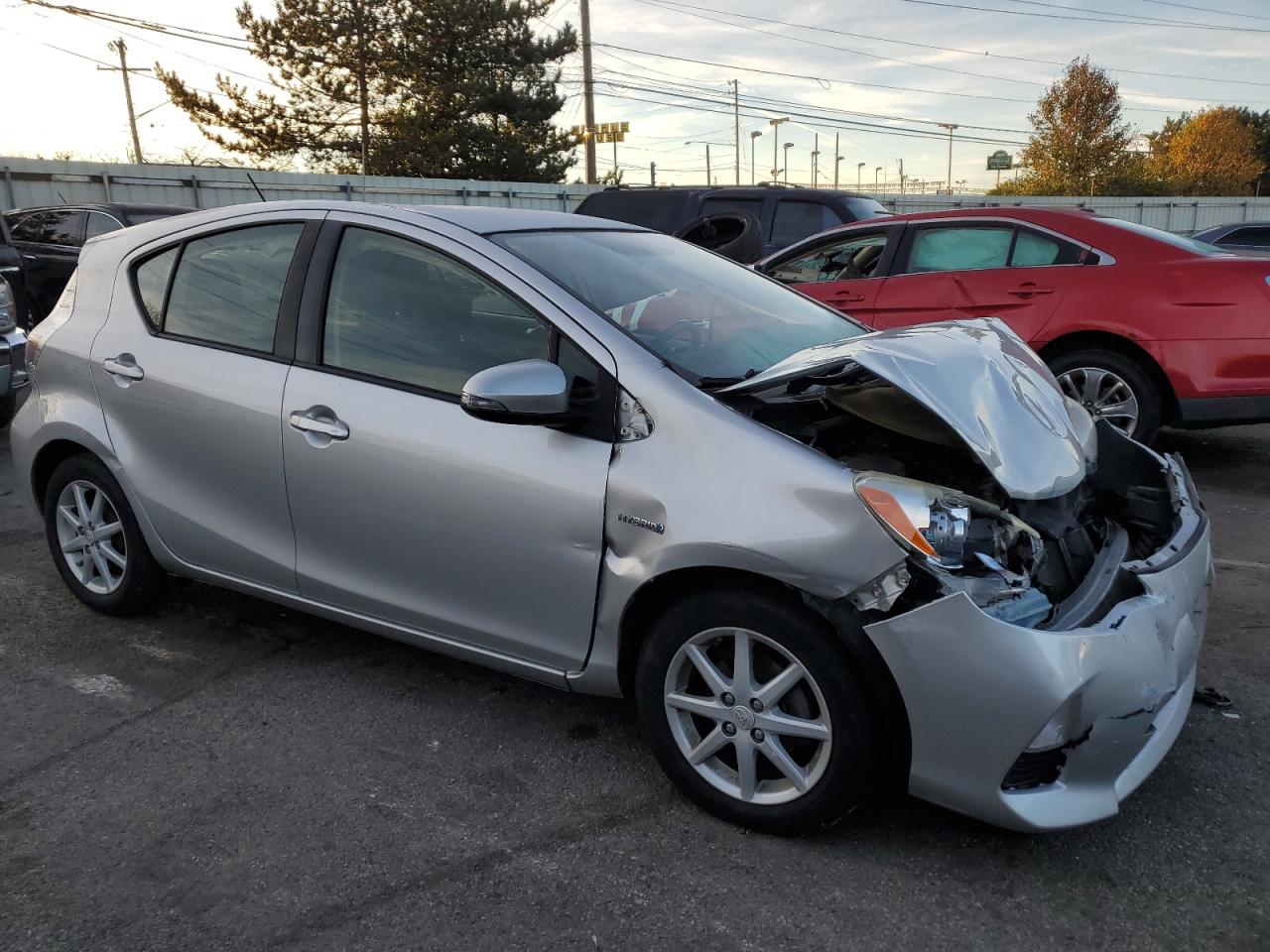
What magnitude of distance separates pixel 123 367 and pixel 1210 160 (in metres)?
69.4

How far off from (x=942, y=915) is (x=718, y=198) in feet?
28.8

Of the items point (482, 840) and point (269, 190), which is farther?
point (269, 190)

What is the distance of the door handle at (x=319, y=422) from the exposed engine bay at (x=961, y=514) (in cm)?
120

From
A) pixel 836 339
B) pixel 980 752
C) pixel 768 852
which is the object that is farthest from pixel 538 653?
pixel 836 339

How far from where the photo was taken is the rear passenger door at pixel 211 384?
3.24m

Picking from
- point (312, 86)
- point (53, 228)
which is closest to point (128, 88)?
point (312, 86)

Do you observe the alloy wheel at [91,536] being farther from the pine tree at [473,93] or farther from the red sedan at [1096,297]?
the pine tree at [473,93]

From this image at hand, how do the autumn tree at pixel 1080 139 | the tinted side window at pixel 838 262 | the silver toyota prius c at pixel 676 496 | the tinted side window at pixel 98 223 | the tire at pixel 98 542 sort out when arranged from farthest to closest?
the autumn tree at pixel 1080 139, the tinted side window at pixel 98 223, the tinted side window at pixel 838 262, the tire at pixel 98 542, the silver toyota prius c at pixel 676 496

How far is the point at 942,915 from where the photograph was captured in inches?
89.5

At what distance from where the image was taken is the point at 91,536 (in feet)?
12.9

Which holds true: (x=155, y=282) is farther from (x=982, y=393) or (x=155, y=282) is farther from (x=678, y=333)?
(x=982, y=393)

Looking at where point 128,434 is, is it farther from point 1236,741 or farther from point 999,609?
point 1236,741

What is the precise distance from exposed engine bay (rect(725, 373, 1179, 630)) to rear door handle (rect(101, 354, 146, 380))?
220 centimetres

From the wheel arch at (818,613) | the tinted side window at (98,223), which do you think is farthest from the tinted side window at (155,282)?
the tinted side window at (98,223)
